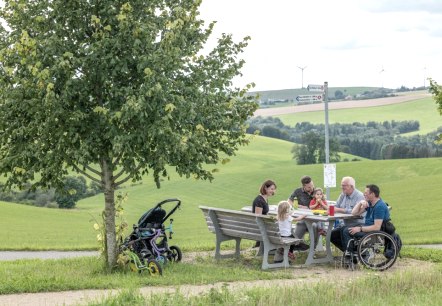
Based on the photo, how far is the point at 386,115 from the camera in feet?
432

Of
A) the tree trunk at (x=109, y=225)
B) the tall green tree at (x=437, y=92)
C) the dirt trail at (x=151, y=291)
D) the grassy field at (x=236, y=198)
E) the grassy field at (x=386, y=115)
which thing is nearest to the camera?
the dirt trail at (x=151, y=291)

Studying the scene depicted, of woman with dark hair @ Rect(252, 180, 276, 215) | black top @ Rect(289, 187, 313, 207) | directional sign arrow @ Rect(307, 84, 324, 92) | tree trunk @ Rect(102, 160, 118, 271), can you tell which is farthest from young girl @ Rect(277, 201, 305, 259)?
directional sign arrow @ Rect(307, 84, 324, 92)

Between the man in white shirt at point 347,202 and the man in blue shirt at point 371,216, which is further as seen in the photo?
the man in white shirt at point 347,202

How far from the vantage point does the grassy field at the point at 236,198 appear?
3036 centimetres

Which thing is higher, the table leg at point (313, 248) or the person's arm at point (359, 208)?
the person's arm at point (359, 208)

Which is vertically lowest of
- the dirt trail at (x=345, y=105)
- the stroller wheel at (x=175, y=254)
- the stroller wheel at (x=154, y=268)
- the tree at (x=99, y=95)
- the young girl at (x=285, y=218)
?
the stroller wheel at (x=175, y=254)

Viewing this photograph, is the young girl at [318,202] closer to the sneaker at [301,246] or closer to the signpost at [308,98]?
the sneaker at [301,246]

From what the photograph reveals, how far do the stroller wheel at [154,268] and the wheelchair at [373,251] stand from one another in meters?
3.50

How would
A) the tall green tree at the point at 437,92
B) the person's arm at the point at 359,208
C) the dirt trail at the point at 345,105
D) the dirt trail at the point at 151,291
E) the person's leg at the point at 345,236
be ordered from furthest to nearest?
1. the dirt trail at the point at 345,105
2. the tall green tree at the point at 437,92
3. the person's arm at the point at 359,208
4. the person's leg at the point at 345,236
5. the dirt trail at the point at 151,291

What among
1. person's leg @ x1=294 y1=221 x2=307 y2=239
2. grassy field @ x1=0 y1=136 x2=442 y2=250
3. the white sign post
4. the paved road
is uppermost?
the white sign post

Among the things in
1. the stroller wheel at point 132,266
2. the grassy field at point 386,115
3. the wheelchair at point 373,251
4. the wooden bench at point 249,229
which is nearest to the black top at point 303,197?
the wooden bench at point 249,229

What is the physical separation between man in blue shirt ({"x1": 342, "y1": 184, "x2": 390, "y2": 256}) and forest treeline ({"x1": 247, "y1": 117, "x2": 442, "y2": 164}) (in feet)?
199

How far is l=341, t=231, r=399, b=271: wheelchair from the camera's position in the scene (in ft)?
42.0

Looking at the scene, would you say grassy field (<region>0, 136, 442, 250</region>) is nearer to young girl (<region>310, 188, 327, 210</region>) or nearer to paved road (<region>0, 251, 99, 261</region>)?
paved road (<region>0, 251, 99, 261</region>)
